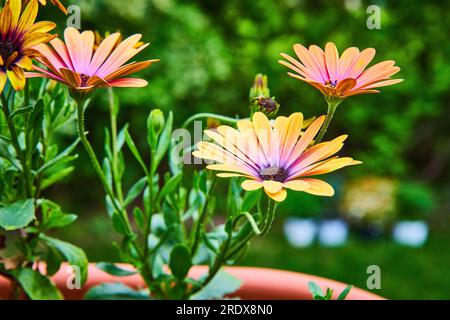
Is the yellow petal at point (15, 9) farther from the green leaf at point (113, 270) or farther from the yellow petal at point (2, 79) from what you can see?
the green leaf at point (113, 270)

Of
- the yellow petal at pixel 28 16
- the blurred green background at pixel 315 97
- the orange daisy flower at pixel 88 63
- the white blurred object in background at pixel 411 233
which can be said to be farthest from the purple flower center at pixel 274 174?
the white blurred object in background at pixel 411 233

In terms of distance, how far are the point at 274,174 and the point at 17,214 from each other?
0.87ft

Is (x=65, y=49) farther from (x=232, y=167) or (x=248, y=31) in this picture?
(x=248, y=31)

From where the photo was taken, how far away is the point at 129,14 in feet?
8.56

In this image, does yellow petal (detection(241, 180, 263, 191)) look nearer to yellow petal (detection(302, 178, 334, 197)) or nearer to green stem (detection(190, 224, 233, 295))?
yellow petal (detection(302, 178, 334, 197))

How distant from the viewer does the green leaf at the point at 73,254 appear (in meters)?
0.75

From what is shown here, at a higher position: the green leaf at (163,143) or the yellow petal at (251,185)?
the green leaf at (163,143)

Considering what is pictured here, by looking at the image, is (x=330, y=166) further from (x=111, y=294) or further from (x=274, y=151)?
(x=111, y=294)

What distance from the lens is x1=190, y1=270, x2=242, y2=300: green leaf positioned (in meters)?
0.80

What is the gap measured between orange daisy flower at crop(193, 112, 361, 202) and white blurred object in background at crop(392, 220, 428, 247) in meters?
2.44

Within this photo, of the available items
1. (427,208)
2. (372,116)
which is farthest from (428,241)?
(372,116)

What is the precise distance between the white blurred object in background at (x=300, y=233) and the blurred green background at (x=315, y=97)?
5cm

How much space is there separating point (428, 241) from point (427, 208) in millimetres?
182

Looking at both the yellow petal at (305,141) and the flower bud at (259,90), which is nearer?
the yellow petal at (305,141)
